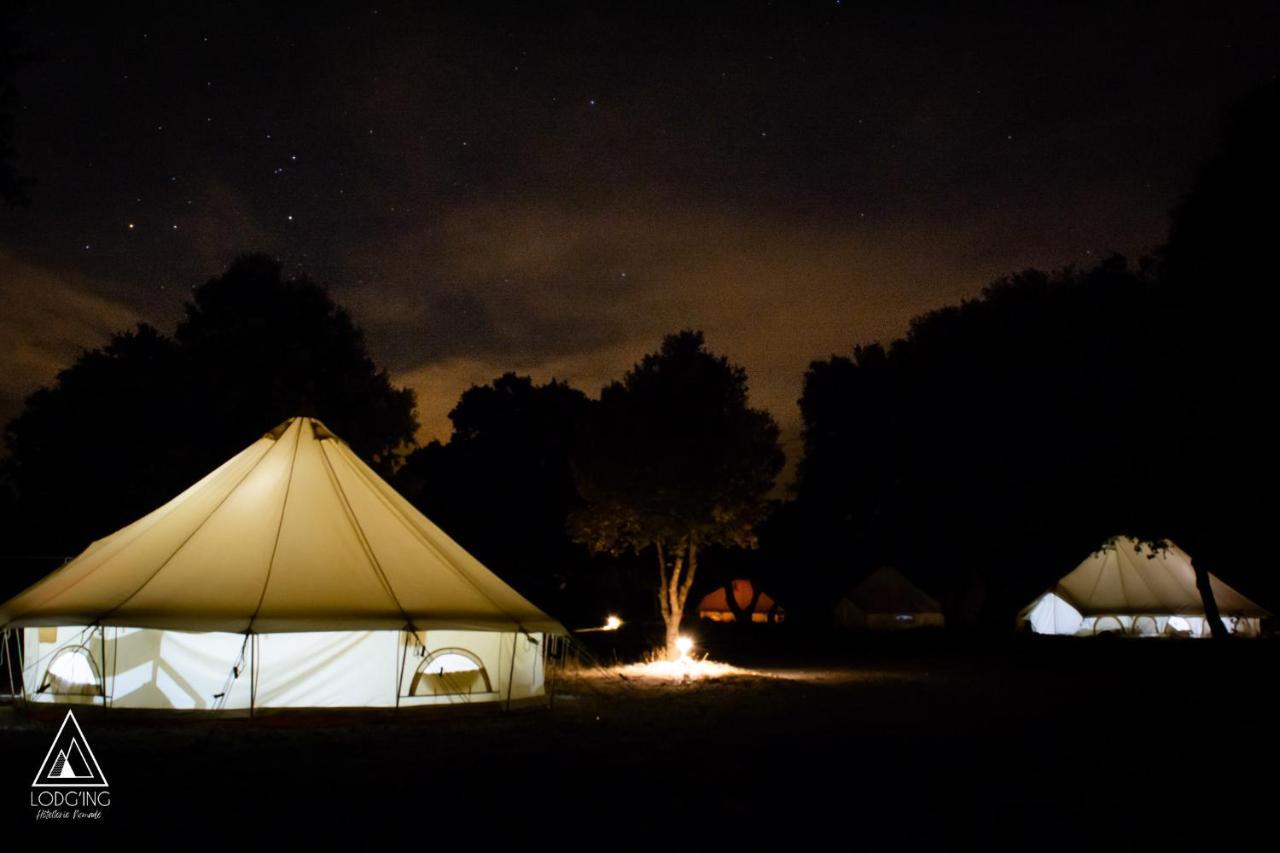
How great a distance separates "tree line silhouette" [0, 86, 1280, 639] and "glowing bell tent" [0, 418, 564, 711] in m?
9.66

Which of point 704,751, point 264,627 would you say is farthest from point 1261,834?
point 264,627

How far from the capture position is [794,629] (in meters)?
42.8

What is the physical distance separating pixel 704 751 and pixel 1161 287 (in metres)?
10.8

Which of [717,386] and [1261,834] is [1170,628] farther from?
[1261,834]

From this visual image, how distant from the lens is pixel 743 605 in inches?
2229

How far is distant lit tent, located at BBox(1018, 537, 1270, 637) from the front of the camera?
33969mm

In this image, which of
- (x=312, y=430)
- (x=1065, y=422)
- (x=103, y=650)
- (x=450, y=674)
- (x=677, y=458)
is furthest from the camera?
(x=1065, y=422)

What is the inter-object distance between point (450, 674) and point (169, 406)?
19325mm

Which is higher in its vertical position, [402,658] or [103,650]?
[103,650]

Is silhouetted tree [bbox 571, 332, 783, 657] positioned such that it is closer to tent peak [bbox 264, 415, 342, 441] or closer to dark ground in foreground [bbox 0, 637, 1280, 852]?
dark ground in foreground [bbox 0, 637, 1280, 852]

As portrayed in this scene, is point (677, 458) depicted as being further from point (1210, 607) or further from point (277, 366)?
point (1210, 607)

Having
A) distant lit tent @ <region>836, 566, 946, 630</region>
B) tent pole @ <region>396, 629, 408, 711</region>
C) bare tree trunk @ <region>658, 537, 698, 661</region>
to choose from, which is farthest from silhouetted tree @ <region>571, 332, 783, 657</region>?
distant lit tent @ <region>836, 566, 946, 630</region>

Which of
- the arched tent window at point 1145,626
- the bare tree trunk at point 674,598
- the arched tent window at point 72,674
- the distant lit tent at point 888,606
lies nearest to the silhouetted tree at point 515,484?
the distant lit tent at point 888,606

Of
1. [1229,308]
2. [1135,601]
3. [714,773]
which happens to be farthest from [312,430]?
[1135,601]
